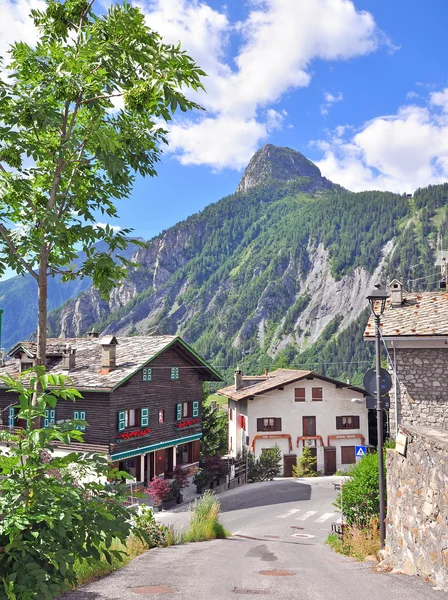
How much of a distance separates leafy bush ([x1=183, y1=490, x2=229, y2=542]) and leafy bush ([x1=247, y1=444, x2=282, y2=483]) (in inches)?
925

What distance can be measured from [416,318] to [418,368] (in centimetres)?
184

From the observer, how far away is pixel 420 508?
31.7 ft

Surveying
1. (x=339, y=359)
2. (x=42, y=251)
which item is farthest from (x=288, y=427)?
(x=339, y=359)

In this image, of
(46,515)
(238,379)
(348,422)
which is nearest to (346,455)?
(348,422)

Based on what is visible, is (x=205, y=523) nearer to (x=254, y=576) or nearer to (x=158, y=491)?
(x=254, y=576)

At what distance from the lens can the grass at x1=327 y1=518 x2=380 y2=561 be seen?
13309 millimetres

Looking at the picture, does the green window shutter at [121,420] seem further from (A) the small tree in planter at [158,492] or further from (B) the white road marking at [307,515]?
(B) the white road marking at [307,515]

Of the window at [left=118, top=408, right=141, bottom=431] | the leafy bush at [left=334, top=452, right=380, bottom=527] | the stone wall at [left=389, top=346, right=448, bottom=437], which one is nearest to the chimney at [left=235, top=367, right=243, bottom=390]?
the window at [left=118, top=408, right=141, bottom=431]

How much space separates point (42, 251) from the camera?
7.11 metres

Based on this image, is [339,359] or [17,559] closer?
[17,559]

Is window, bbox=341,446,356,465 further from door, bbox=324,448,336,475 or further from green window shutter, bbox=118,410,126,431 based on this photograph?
green window shutter, bbox=118,410,126,431

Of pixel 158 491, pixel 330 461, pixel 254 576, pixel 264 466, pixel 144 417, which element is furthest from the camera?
pixel 330 461

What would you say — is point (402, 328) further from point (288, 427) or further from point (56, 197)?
point (288, 427)

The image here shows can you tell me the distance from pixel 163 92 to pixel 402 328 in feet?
41.4
